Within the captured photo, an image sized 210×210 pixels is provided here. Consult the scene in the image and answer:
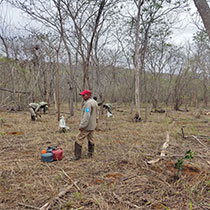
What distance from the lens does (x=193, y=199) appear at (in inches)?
96.2

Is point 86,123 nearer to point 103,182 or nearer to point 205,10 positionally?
point 103,182

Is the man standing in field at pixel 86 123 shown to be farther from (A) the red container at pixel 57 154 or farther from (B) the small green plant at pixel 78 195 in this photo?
(B) the small green plant at pixel 78 195

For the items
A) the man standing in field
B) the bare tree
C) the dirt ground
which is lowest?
the dirt ground

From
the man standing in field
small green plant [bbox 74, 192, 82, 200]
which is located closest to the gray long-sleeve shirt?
the man standing in field

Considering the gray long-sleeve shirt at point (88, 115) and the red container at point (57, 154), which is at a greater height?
the gray long-sleeve shirt at point (88, 115)

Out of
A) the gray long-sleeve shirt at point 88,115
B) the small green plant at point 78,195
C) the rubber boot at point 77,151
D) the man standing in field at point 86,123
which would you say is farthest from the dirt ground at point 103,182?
the gray long-sleeve shirt at point 88,115

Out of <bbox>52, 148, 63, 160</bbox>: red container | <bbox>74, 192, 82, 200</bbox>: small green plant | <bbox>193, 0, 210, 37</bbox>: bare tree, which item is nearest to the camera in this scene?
<bbox>74, 192, 82, 200</bbox>: small green plant

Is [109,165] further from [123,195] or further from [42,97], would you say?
[42,97]

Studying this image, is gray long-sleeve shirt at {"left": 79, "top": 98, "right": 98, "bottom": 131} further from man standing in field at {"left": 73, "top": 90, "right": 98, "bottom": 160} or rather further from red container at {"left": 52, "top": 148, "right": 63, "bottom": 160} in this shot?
red container at {"left": 52, "top": 148, "right": 63, "bottom": 160}

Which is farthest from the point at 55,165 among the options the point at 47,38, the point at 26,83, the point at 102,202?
the point at 26,83

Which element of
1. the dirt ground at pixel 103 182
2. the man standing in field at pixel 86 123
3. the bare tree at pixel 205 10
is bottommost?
the dirt ground at pixel 103 182

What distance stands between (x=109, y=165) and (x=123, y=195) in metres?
1.14

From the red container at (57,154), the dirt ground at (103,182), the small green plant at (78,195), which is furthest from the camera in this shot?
the red container at (57,154)

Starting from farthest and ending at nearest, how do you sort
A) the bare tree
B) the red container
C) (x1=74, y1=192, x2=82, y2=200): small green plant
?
the red container, the bare tree, (x1=74, y1=192, x2=82, y2=200): small green plant
